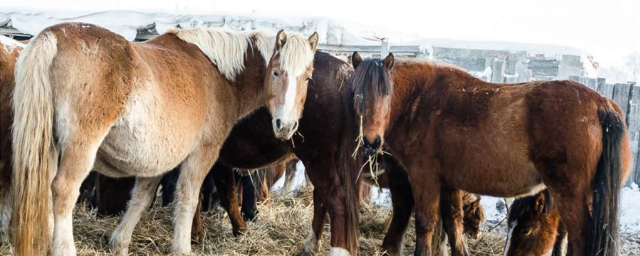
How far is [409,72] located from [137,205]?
8.42 feet

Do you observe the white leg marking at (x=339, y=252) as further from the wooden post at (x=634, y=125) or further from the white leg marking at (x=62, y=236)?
the wooden post at (x=634, y=125)

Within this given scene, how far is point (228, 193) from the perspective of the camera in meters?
6.75

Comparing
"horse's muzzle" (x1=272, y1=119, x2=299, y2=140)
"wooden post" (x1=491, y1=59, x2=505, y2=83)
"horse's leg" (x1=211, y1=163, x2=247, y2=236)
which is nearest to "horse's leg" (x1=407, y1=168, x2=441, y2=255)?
"horse's muzzle" (x1=272, y1=119, x2=299, y2=140)

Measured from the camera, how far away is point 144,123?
4.65m

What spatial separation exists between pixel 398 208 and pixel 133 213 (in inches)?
91.0

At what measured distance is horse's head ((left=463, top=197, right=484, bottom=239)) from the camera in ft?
22.1

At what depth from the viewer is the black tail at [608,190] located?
4512mm

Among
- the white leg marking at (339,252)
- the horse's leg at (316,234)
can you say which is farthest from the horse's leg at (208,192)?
the white leg marking at (339,252)

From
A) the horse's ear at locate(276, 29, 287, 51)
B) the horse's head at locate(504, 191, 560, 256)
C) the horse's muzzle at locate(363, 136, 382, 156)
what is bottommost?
the horse's head at locate(504, 191, 560, 256)

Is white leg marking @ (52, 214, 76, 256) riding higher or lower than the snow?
lower

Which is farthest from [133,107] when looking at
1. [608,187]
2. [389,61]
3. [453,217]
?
[608,187]

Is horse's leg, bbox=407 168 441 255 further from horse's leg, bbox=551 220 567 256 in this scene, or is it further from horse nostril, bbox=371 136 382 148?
horse's leg, bbox=551 220 567 256

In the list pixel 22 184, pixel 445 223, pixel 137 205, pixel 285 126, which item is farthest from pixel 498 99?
pixel 22 184

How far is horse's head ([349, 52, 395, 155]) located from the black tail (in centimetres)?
158
